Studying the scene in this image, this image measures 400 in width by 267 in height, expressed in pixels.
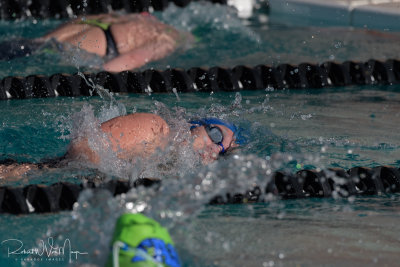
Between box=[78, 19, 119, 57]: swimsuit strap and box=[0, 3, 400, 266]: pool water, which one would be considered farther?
box=[78, 19, 119, 57]: swimsuit strap

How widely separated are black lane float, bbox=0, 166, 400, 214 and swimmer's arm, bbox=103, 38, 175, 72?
1551 millimetres

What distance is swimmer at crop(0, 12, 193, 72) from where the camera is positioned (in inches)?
141

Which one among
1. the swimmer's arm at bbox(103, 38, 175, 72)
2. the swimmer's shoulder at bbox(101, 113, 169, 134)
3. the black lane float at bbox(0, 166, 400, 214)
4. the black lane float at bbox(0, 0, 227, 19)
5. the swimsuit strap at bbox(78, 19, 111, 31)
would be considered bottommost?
the black lane float at bbox(0, 166, 400, 214)

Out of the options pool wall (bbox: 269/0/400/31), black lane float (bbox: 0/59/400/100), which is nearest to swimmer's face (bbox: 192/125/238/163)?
black lane float (bbox: 0/59/400/100)

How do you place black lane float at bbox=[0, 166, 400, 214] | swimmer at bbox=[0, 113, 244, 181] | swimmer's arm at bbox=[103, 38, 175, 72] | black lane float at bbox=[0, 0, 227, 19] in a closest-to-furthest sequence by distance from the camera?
1. black lane float at bbox=[0, 166, 400, 214]
2. swimmer at bbox=[0, 113, 244, 181]
3. swimmer's arm at bbox=[103, 38, 175, 72]
4. black lane float at bbox=[0, 0, 227, 19]

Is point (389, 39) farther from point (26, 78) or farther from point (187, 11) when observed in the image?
point (26, 78)

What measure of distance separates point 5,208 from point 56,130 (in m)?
0.79

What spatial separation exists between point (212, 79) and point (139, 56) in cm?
54

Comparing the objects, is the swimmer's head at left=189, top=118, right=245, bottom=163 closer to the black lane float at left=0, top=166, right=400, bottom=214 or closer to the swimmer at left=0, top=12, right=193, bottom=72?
the black lane float at left=0, top=166, right=400, bottom=214

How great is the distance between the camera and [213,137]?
90.9 inches

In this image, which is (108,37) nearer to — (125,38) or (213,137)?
(125,38)

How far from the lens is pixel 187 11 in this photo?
16.5ft

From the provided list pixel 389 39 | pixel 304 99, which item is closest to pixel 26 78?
pixel 304 99

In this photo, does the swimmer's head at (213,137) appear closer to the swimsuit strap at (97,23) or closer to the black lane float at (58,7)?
the swimsuit strap at (97,23)
